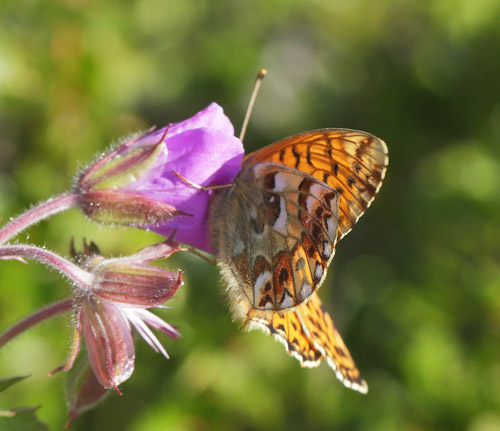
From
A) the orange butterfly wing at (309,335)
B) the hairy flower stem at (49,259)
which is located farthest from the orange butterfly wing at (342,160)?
the hairy flower stem at (49,259)

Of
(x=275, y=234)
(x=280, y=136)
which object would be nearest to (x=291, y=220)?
(x=275, y=234)

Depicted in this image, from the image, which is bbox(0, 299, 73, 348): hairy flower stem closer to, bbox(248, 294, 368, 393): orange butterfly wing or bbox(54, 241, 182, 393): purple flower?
bbox(54, 241, 182, 393): purple flower

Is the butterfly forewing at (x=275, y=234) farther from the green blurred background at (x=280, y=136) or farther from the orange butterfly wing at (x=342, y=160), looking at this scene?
the green blurred background at (x=280, y=136)

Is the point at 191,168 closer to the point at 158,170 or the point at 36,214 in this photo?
the point at 158,170

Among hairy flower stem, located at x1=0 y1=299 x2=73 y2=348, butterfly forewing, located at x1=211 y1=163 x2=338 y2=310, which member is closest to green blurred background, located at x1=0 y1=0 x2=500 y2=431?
hairy flower stem, located at x1=0 y1=299 x2=73 y2=348

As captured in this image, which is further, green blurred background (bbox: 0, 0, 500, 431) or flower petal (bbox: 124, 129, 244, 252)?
green blurred background (bbox: 0, 0, 500, 431)

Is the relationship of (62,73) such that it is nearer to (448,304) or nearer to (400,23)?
(448,304)
